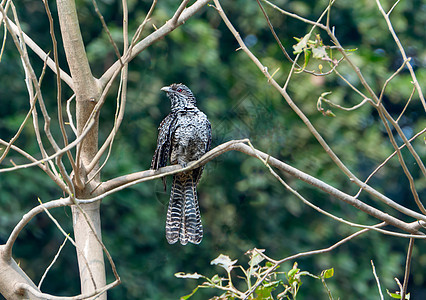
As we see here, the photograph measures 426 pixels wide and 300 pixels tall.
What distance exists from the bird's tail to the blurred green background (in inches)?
54.0

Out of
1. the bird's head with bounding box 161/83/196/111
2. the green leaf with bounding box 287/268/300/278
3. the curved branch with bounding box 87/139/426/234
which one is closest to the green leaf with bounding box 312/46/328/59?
the curved branch with bounding box 87/139/426/234

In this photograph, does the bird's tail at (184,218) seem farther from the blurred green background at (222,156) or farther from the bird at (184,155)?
the blurred green background at (222,156)

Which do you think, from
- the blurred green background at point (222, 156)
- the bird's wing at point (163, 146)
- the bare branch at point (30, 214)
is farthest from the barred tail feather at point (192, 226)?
the blurred green background at point (222, 156)

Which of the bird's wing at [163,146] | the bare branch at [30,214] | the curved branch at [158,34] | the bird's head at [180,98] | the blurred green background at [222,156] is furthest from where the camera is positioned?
the blurred green background at [222,156]

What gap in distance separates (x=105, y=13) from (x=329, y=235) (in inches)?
121

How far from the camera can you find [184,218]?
11.2 ft

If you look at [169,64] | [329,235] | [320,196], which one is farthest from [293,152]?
[169,64]

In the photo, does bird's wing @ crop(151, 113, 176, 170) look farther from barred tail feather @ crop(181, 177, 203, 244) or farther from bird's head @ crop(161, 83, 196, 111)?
barred tail feather @ crop(181, 177, 203, 244)

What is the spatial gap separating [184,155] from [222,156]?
6.25 feet

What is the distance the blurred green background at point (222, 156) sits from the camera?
16.8ft

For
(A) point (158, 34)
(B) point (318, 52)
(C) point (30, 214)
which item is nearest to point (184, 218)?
(A) point (158, 34)

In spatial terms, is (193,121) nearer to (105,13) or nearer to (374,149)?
(105,13)

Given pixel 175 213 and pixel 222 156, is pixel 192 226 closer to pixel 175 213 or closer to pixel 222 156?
pixel 175 213

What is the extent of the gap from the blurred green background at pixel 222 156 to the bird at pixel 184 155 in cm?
129
